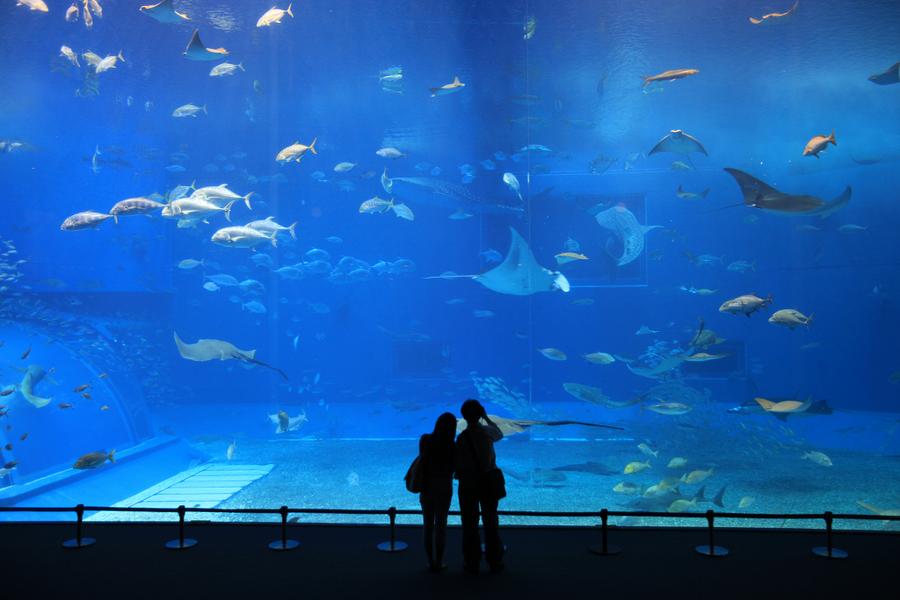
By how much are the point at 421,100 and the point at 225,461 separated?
933cm

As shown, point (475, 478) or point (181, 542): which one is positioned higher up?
point (475, 478)

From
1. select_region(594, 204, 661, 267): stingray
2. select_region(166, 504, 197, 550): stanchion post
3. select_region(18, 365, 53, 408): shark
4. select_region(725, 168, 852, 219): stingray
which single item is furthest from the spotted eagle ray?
select_region(166, 504, 197, 550): stanchion post

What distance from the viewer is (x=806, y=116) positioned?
1339 cm

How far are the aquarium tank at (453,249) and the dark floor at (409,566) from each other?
8.04ft

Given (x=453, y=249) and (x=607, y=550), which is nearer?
(x=607, y=550)

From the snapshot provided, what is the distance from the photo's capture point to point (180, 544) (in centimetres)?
351

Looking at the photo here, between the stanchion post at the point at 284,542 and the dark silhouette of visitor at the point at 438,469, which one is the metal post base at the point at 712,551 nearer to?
the dark silhouette of visitor at the point at 438,469

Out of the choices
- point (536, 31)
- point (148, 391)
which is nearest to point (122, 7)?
point (536, 31)

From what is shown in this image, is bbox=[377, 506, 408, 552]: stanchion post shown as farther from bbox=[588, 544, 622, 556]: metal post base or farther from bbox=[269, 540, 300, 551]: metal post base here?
bbox=[588, 544, 622, 556]: metal post base

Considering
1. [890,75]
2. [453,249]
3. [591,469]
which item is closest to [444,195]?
[453,249]

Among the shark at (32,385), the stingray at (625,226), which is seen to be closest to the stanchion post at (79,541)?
the shark at (32,385)

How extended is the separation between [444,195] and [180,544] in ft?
42.7

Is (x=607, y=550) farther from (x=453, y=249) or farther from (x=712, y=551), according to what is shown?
(x=453, y=249)

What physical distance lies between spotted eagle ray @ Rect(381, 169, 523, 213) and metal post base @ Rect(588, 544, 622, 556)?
35.8ft
